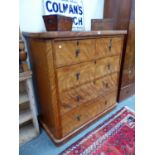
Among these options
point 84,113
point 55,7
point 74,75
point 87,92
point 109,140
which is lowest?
point 109,140

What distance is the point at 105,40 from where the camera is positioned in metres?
1.37

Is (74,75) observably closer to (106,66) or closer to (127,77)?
(106,66)

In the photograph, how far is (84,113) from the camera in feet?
4.85

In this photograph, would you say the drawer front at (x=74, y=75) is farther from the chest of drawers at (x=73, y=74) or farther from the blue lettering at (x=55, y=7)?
the blue lettering at (x=55, y=7)

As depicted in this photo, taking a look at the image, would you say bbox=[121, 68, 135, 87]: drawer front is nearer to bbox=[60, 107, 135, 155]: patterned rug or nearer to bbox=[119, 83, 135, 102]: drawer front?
bbox=[119, 83, 135, 102]: drawer front

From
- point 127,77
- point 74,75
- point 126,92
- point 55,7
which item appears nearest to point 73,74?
point 74,75

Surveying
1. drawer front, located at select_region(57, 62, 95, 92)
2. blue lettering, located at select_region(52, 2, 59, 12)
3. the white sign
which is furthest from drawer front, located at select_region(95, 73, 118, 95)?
blue lettering, located at select_region(52, 2, 59, 12)

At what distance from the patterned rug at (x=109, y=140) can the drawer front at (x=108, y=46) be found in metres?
0.83

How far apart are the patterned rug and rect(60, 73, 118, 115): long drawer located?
38 cm

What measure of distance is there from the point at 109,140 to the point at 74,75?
0.79 metres
